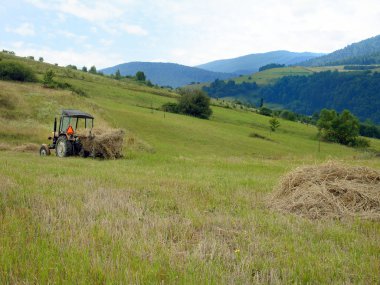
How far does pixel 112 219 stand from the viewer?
20.5 feet

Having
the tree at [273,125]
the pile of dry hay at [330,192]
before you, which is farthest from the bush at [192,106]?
the pile of dry hay at [330,192]

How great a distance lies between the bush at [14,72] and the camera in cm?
5060

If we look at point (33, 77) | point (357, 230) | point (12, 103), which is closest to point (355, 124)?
point (33, 77)

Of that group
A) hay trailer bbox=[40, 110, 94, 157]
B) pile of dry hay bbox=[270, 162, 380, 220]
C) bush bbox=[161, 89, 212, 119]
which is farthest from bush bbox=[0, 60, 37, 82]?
pile of dry hay bbox=[270, 162, 380, 220]

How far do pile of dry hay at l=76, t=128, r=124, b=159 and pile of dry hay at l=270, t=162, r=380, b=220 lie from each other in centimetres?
1410

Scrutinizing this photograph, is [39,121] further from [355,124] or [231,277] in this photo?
[355,124]

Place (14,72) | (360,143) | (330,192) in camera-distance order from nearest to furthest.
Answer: (330,192)
(14,72)
(360,143)

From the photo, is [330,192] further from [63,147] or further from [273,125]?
[273,125]

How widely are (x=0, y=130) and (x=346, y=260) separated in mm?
30872

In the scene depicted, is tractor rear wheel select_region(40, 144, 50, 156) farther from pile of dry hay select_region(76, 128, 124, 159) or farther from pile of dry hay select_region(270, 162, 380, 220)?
pile of dry hay select_region(270, 162, 380, 220)

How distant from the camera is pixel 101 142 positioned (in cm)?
2177

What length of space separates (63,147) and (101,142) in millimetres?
2447

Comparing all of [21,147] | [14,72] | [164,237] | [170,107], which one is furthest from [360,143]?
[164,237]

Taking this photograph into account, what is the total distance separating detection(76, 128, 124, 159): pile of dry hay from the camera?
21781 mm
